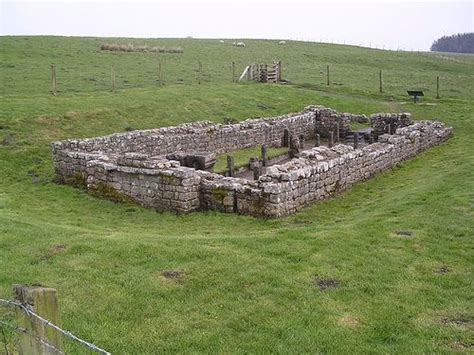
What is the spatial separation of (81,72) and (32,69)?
13.4ft

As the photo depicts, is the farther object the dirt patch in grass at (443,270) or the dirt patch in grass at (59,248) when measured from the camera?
the dirt patch in grass at (59,248)

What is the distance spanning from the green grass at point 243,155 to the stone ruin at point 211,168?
0.46 m

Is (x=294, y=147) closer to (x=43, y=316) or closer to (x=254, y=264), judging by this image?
(x=254, y=264)

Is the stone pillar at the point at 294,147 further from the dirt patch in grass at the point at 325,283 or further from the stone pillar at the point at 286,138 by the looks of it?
the dirt patch in grass at the point at 325,283

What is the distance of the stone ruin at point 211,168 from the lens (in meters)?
17.4

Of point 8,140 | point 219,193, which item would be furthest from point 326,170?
point 8,140

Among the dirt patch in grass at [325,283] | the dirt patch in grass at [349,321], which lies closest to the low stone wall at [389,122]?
the dirt patch in grass at [325,283]

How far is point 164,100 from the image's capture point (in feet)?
120

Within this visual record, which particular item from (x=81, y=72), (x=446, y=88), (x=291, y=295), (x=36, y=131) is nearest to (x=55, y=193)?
(x=36, y=131)

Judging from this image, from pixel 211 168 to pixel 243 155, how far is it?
288 inches

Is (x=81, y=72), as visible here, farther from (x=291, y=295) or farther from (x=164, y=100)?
(x=291, y=295)

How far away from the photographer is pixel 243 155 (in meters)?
29.3

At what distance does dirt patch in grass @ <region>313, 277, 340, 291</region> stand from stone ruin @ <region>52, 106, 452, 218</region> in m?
5.55

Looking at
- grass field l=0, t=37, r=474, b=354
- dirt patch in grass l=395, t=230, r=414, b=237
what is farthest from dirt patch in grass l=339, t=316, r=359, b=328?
dirt patch in grass l=395, t=230, r=414, b=237
